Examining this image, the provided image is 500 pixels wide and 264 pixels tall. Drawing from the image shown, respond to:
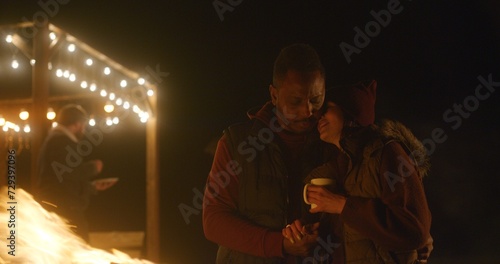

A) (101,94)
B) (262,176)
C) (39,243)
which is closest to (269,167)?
(262,176)

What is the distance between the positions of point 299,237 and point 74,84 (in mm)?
Result: 8185

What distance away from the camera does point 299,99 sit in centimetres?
331

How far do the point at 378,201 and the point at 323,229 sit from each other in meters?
0.39

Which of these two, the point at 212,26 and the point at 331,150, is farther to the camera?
the point at 212,26

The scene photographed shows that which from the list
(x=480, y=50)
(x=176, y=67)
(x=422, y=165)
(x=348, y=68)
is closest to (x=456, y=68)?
(x=480, y=50)

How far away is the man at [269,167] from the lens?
324cm

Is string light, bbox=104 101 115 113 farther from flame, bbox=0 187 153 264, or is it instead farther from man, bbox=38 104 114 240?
flame, bbox=0 187 153 264

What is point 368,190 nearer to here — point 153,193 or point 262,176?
point 262,176

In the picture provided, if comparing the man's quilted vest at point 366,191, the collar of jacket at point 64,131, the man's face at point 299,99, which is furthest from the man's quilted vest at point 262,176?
the collar of jacket at point 64,131

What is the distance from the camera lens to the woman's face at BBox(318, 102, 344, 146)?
3170mm

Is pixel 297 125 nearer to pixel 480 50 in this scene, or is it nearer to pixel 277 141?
pixel 277 141

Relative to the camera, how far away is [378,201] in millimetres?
2875

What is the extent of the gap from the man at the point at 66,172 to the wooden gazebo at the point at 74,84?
0.46 feet

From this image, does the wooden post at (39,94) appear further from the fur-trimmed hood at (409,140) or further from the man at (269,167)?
the fur-trimmed hood at (409,140)
